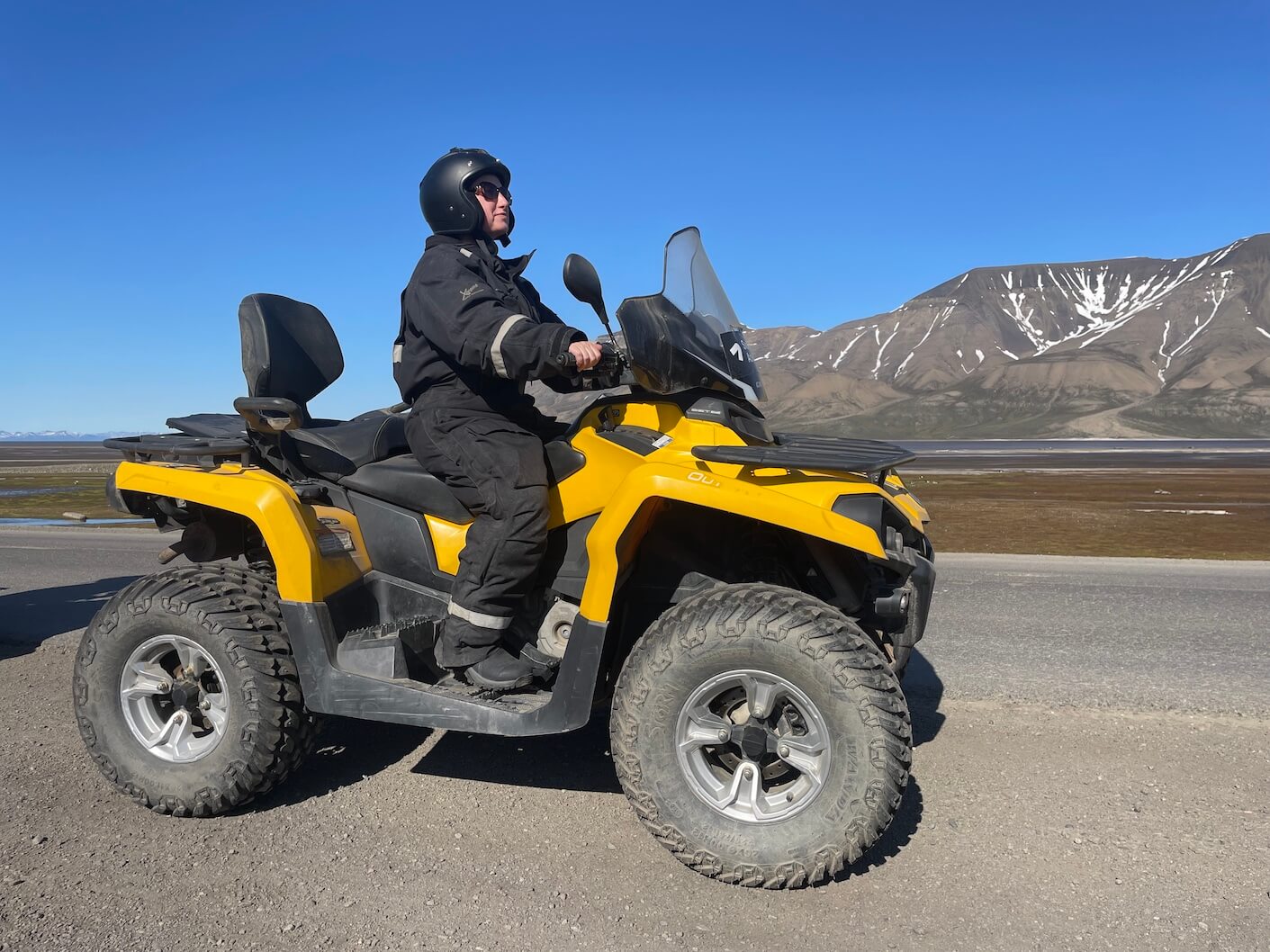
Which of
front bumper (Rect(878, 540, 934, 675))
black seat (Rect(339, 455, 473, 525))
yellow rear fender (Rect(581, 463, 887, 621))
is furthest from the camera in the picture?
black seat (Rect(339, 455, 473, 525))

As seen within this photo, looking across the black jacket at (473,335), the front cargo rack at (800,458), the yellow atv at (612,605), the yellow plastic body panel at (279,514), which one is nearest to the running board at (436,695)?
the yellow atv at (612,605)

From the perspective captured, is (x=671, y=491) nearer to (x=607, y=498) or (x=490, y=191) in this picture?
(x=607, y=498)

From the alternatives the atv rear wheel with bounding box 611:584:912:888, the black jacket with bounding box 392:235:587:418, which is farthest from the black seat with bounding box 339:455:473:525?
the atv rear wheel with bounding box 611:584:912:888

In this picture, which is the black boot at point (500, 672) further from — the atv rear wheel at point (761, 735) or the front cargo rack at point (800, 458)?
the front cargo rack at point (800, 458)

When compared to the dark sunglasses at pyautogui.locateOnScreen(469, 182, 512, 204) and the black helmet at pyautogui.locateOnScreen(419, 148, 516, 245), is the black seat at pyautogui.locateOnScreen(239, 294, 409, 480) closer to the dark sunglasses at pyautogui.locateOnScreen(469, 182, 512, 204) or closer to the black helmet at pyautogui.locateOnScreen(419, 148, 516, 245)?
the black helmet at pyautogui.locateOnScreen(419, 148, 516, 245)

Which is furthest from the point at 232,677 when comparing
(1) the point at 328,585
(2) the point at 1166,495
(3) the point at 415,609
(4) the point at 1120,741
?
(2) the point at 1166,495

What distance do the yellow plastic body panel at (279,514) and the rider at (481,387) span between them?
52cm

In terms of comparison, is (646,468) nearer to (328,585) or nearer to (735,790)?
(735,790)

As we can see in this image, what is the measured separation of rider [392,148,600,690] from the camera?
351cm

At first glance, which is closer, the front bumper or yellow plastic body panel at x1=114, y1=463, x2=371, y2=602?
the front bumper

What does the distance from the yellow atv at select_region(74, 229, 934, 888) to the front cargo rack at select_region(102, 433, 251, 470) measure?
0.07ft

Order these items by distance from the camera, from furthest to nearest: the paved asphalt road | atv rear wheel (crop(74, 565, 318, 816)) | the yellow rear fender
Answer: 1. atv rear wheel (crop(74, 565, 318, 816))
2. the yellow rear fender
3. the paved asphalt road

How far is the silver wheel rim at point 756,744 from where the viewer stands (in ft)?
10.6

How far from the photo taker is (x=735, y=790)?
10.8ft
